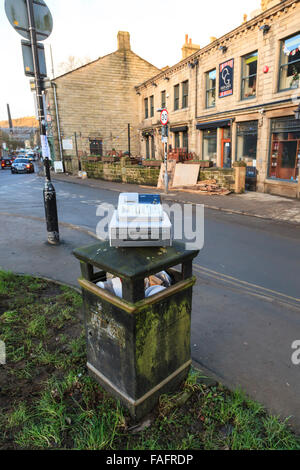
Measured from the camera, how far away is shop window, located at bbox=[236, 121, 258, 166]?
16.4m

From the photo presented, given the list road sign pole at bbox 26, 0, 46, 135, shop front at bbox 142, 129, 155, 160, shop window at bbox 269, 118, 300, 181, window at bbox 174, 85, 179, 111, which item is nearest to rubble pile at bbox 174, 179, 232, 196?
shop window at bbox 269, 118, 300, 181

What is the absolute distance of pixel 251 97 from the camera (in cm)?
1616

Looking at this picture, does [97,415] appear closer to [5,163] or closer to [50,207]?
[50,207]

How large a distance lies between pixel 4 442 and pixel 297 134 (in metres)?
15.7

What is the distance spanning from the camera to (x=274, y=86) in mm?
14508

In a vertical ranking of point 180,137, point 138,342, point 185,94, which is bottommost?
point 138,342

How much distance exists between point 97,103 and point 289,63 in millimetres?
21524

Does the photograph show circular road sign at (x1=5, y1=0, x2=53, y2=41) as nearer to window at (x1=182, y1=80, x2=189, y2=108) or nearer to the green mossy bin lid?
the green mossy bin lid

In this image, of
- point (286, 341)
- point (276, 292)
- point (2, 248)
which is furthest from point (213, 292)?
point (2, 248)

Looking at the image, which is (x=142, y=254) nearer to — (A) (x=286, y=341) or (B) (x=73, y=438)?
(B) (x=73, y=438)

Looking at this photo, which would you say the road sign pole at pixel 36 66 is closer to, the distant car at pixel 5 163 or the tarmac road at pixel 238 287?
the tarmac road at pixel 238 287

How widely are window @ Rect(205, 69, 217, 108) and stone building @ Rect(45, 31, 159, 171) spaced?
13502mm

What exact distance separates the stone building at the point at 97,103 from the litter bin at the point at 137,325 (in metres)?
26.6

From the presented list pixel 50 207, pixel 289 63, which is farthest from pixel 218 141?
pixel 50 207
